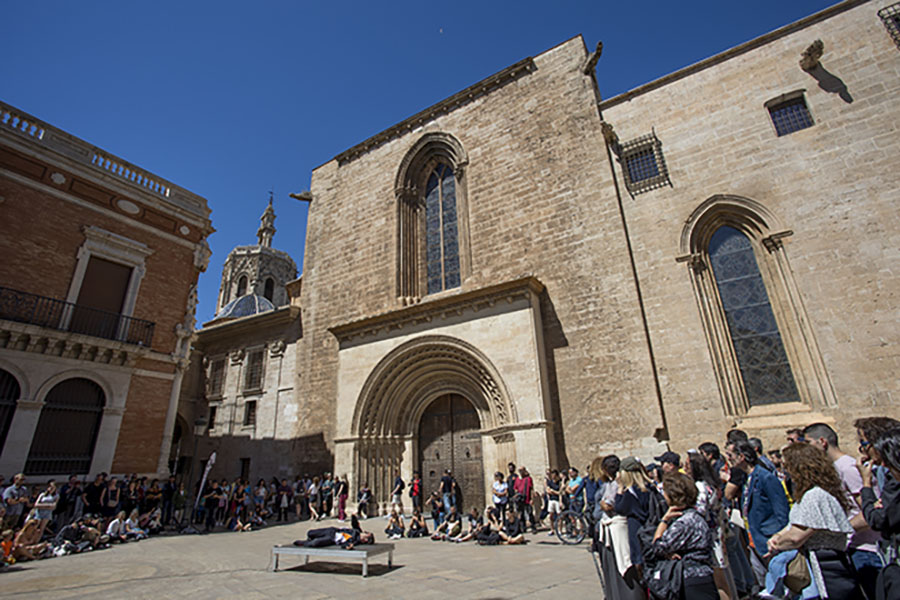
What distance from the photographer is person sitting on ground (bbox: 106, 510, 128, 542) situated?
9070mm

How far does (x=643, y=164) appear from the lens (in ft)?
37.0

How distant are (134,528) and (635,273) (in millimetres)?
12350

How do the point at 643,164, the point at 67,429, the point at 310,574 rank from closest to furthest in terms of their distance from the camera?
1. the point at 310,574
2. the point at 67,429
3. the point at 643,164

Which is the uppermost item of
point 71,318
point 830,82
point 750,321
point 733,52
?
point 733,52

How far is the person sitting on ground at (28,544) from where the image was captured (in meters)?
7.05

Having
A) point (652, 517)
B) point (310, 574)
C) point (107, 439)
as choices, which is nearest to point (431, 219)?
point (107, 439)

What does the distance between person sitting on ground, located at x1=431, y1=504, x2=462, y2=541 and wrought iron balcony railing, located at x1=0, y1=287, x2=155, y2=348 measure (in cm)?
932

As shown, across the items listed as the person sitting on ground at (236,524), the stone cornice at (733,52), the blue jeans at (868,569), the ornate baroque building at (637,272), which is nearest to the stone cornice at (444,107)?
the ornate baroque building at (637,272)

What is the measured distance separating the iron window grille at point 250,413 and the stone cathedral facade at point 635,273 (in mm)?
2255

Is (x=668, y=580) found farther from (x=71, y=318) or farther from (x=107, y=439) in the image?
(x=71, y=318)

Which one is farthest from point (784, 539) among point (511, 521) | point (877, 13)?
point (877, 13)

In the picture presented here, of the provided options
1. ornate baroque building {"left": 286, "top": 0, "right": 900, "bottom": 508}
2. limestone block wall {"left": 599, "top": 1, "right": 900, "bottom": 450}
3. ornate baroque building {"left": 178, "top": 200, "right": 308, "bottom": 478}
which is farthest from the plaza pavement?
ornate baroque building {"left": 178, "top": 200, "right": 308, "bottom": 478}

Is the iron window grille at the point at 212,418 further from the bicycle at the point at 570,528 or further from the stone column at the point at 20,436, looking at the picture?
the bicycle at the point at 570,528

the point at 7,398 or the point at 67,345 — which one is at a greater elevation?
the point at 67,345
